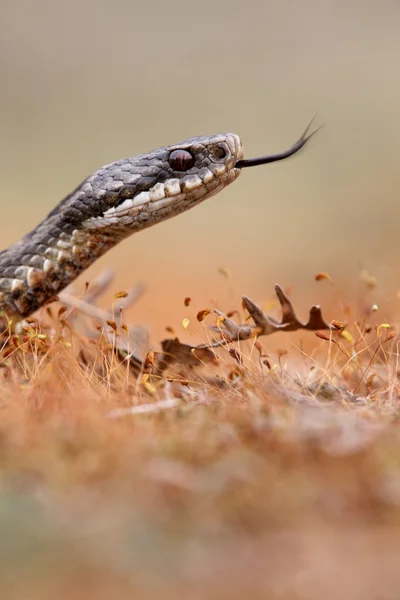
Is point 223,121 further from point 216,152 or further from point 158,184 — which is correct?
point 158,184

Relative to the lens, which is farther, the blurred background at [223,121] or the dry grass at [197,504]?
the blurred background at [223,121]

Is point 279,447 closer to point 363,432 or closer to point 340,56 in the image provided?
point 363,432

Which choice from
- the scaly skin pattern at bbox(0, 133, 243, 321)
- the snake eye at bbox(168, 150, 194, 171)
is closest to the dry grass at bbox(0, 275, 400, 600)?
the scaly skin pattern at bbox(0, 133, 243, 321)

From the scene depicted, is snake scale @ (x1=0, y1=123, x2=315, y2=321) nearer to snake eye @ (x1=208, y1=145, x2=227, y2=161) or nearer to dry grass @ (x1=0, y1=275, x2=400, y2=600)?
snake eye @ (x1=208, y1=145, x2=227, y2=161)

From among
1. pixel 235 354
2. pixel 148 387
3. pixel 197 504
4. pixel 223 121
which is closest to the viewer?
pixel 197 504

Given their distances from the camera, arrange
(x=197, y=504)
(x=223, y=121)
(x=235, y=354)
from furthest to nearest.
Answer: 1. (x=223, y=121)
2. (x=235, y=354)
3. (x=197, y=504)

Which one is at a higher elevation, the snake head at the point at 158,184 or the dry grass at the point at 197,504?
the snake head at the point at 158,184

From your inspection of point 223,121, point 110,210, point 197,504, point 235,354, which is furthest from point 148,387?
point 223,121

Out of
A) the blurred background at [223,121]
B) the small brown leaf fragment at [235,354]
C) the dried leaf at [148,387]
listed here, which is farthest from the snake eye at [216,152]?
the blurred background at [223,121]

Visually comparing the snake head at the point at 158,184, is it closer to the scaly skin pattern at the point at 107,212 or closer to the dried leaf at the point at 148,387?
the scaly skin pattern at the point at 107,212
